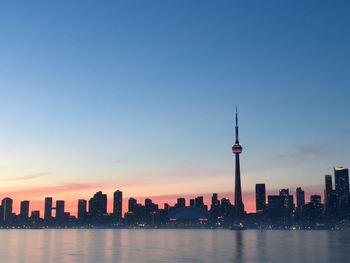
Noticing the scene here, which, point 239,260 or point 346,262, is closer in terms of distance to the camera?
point 346,262

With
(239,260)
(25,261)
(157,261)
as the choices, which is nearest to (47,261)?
(25,261)

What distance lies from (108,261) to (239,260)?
3111 cm

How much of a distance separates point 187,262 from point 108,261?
18852mm

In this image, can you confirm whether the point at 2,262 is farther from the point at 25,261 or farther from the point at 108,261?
the point at 108,261

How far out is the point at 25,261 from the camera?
111m

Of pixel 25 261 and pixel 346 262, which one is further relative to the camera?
pixel 25 261

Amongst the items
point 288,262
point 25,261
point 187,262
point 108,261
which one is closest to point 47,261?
point 25,261

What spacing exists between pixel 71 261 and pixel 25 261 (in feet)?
37.9

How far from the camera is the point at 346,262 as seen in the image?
340ft

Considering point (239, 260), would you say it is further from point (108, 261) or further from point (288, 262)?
point (108, 261)

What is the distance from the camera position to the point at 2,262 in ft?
359

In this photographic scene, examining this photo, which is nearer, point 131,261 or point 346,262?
point 346,262

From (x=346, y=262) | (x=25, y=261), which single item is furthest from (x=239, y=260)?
(x=25, y=261)

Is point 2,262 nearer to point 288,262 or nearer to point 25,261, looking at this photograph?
point 25,261
